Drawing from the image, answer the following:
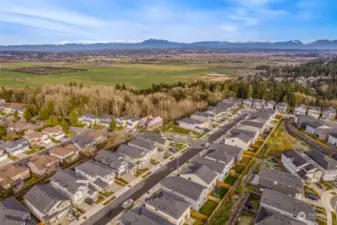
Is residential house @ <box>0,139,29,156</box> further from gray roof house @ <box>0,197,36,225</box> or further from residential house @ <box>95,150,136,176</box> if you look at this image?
gray roof house @ <box>0,197,36,225</box>

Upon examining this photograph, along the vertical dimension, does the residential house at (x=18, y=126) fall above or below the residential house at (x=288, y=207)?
above

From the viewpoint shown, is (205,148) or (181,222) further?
(205,148)

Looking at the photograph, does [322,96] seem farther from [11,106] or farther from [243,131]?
[11,106]

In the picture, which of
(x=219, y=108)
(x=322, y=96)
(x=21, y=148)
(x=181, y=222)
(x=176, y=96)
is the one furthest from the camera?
(x=322, y=96)

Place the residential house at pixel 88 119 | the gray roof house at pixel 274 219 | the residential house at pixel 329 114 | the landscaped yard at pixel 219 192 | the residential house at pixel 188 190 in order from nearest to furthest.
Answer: the gray roof house at pixel 274 219
the residential house at pixel 188 190
the landscaped yard at pixel 219 192
the residential house at pixel 88 119
the residential house at pixel 329 114

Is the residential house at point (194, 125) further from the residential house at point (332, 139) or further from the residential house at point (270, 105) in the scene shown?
the residential house at point (270, 105)

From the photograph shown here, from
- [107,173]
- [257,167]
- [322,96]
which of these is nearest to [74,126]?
[107,173]

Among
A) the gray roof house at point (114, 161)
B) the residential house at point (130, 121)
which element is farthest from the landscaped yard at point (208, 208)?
the residential house at point (130, 121)
